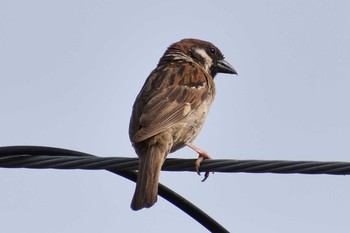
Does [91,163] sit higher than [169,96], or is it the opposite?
[169,96]

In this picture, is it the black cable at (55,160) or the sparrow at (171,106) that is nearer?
the black cable at (55,160)

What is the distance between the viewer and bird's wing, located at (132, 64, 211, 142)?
260 inches

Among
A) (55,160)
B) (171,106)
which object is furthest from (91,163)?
(171,106)

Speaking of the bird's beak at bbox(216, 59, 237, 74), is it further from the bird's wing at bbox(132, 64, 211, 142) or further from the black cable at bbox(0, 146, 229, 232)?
the black cable at bbox(0, 146, 229, 232)

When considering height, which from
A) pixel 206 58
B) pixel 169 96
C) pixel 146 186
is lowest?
pixel 146 186

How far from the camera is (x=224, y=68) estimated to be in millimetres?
9086

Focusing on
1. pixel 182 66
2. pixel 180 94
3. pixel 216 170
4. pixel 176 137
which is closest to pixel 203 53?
pixel 182 66

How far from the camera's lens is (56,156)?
4.95m

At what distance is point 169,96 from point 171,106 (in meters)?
0.23

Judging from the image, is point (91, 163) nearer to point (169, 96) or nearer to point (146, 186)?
point (146, 186)

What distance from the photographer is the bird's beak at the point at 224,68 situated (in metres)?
9.08

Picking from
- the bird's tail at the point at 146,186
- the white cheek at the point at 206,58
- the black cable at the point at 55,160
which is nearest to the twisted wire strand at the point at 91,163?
the black cable at the point at 55,160

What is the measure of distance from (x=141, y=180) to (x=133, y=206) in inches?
7.8

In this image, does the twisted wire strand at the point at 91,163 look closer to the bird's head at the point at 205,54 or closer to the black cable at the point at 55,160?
the black cable at the point at 55,160
